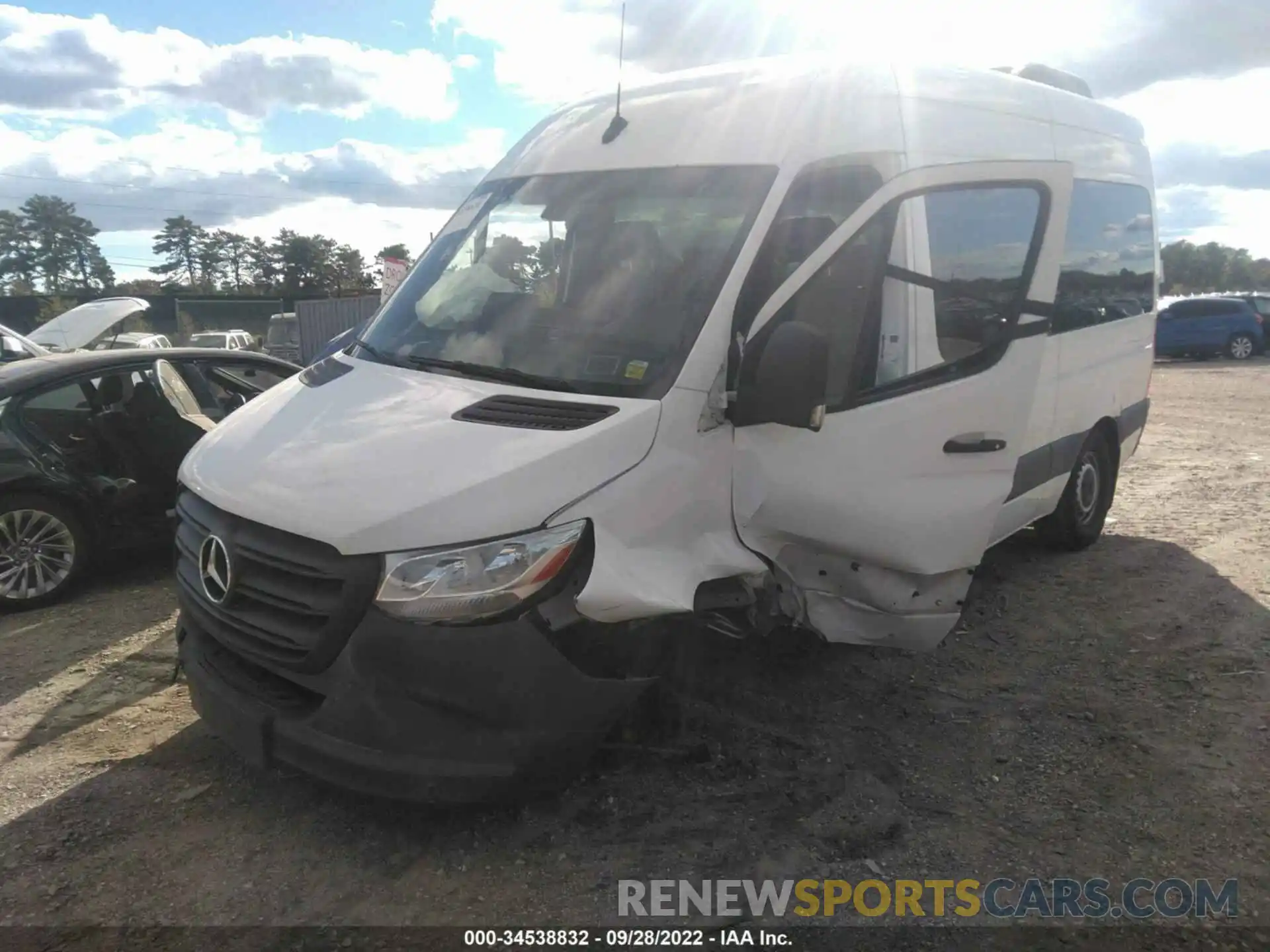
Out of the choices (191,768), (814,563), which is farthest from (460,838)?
(814,563)

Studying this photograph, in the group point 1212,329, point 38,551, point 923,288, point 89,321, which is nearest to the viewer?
point 923,288

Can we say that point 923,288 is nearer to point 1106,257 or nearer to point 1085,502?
point 1106,257

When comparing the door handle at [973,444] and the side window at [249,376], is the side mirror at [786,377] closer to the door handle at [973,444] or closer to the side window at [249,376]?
the door handle at [973,444]

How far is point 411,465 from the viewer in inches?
117

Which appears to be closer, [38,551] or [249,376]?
[38,551]

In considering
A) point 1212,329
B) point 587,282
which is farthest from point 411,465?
point 1212,329

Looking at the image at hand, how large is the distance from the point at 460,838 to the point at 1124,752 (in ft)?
8.64

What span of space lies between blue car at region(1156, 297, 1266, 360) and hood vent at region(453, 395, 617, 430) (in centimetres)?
2406

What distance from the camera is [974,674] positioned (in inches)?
181

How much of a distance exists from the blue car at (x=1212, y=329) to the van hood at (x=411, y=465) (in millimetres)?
24108

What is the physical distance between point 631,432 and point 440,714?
1.06 metres

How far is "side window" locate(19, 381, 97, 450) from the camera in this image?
5.71 metres

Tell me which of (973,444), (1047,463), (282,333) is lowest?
(282,333)

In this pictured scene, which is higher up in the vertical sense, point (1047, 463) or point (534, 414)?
point (534, 414)
